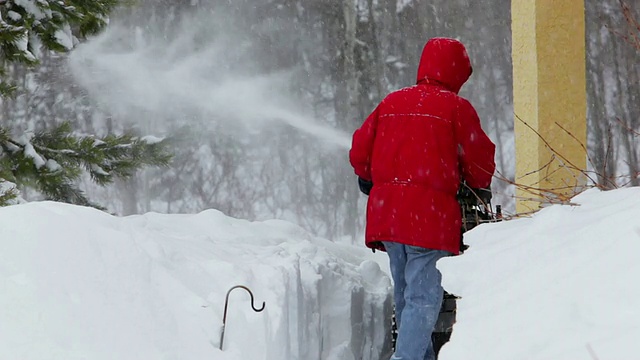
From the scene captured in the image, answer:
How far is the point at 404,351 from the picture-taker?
3.79 m

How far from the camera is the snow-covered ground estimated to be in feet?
6.16

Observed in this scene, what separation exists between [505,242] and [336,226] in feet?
51.2

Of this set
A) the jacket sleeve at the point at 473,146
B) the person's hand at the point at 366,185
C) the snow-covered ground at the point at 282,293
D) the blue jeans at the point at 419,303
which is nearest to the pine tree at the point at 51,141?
the snow-covered ground at the point at 282,293

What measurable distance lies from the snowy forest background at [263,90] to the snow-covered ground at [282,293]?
13.6 metres

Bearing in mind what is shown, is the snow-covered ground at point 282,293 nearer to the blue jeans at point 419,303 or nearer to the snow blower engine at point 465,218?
the blue jeans at point 419,303

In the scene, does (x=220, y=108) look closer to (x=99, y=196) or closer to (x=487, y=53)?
(x=99, y=196)

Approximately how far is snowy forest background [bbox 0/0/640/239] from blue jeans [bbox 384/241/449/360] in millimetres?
14013

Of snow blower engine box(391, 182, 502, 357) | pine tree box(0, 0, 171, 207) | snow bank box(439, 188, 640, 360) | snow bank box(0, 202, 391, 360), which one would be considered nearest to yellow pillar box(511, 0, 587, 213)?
snow blower engine box(391, 182, 502, 357)

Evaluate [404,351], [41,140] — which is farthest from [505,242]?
[41,140]

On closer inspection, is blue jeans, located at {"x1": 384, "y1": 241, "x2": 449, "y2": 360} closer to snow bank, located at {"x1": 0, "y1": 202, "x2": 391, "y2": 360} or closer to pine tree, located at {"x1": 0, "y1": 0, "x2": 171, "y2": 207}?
snow bank, located at {"x1": 0, "y1": 202, "x2": 391, "y2": 360}

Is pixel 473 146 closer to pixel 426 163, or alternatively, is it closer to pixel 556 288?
pixel 426 163

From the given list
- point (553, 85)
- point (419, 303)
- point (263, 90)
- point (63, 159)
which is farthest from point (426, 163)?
point (263, 90)

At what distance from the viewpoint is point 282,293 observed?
3.89 m

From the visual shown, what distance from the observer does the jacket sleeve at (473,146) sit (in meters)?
3.77
